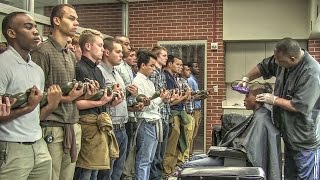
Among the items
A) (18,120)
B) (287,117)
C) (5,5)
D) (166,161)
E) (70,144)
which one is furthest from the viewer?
(166,161)

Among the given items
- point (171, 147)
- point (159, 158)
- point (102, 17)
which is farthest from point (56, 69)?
point (102, 17)

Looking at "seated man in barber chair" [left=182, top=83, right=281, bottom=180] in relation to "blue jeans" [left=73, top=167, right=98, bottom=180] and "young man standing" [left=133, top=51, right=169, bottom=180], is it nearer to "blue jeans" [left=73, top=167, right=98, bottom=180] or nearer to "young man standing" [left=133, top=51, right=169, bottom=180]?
"blue jeans" [left=73, top=167, right=98, bottom=180]

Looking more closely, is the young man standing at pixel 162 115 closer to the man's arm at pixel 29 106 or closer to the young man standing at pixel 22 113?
the young man standing at pixel 22 113

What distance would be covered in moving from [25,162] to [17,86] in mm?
407

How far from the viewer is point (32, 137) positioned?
223 centimetres

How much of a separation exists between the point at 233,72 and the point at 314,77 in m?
4.24

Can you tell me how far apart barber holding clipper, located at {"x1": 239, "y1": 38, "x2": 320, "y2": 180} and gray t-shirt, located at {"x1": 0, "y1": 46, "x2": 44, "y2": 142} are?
1.74 metres

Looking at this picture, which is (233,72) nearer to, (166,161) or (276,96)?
(166,161)

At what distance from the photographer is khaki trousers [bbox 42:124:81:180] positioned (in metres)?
2.57

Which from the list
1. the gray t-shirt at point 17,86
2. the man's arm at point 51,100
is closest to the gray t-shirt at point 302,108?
the man's arm at point 51,100

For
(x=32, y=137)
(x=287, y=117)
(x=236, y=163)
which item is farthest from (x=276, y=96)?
(x=32, y=137)

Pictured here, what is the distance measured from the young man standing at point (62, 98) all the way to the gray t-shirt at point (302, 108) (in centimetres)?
159

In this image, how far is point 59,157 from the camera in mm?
2625

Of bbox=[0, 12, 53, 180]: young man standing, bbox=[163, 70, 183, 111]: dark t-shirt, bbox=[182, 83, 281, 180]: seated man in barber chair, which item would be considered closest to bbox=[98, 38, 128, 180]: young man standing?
bbox=[182, 83, 281, 180]: seated man in barber chair
